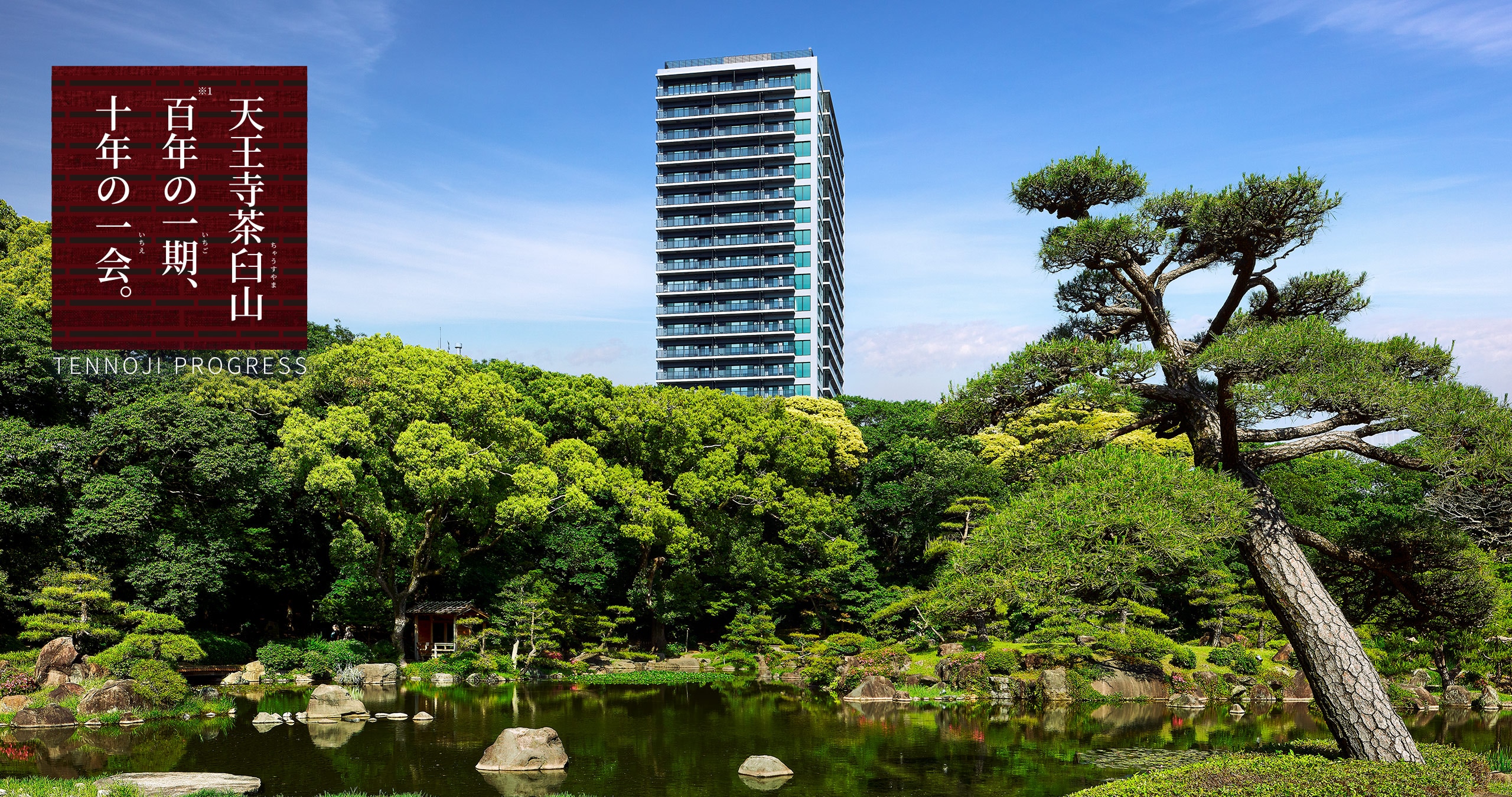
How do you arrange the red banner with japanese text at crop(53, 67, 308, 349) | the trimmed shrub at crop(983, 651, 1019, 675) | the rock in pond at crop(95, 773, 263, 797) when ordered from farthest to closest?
the trimmed shrub at crop(983, 651, 1019, 675)
the red banner with japanese text at crop(53, 67, 308, 349)
the rock in pond at crop(95, 773, 263, 797)

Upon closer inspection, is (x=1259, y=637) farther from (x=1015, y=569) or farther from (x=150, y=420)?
(x=150, y=420)

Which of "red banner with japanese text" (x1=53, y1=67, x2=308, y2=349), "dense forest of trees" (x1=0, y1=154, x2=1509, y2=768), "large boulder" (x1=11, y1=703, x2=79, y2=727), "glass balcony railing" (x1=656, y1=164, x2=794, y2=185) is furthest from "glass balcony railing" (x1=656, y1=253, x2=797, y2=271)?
"large boulder" (x1=11, y1=703, x2=79, y2=727)

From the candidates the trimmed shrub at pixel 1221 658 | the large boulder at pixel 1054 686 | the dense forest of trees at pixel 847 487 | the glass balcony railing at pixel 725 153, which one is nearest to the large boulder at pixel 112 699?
the dense forest of trees at pixel 847 487

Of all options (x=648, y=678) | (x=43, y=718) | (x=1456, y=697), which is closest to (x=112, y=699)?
(x=43, y=718)

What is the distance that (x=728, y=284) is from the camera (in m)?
77.2

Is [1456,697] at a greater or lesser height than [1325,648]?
lesser

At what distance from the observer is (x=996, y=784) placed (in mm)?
14031

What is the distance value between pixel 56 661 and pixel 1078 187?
23.4m

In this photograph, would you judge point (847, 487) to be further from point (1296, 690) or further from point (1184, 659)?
point (1296, 690)

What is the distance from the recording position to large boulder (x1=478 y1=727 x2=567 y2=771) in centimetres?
1517

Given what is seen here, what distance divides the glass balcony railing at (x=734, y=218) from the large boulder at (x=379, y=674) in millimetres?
55192

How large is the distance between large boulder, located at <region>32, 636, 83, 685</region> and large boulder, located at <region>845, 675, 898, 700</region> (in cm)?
1858

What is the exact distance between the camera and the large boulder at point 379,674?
27.1 metres

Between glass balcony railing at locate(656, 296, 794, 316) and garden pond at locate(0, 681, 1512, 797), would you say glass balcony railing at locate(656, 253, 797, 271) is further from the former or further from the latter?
garden pond at locate(0, 681, 1512, 797)
